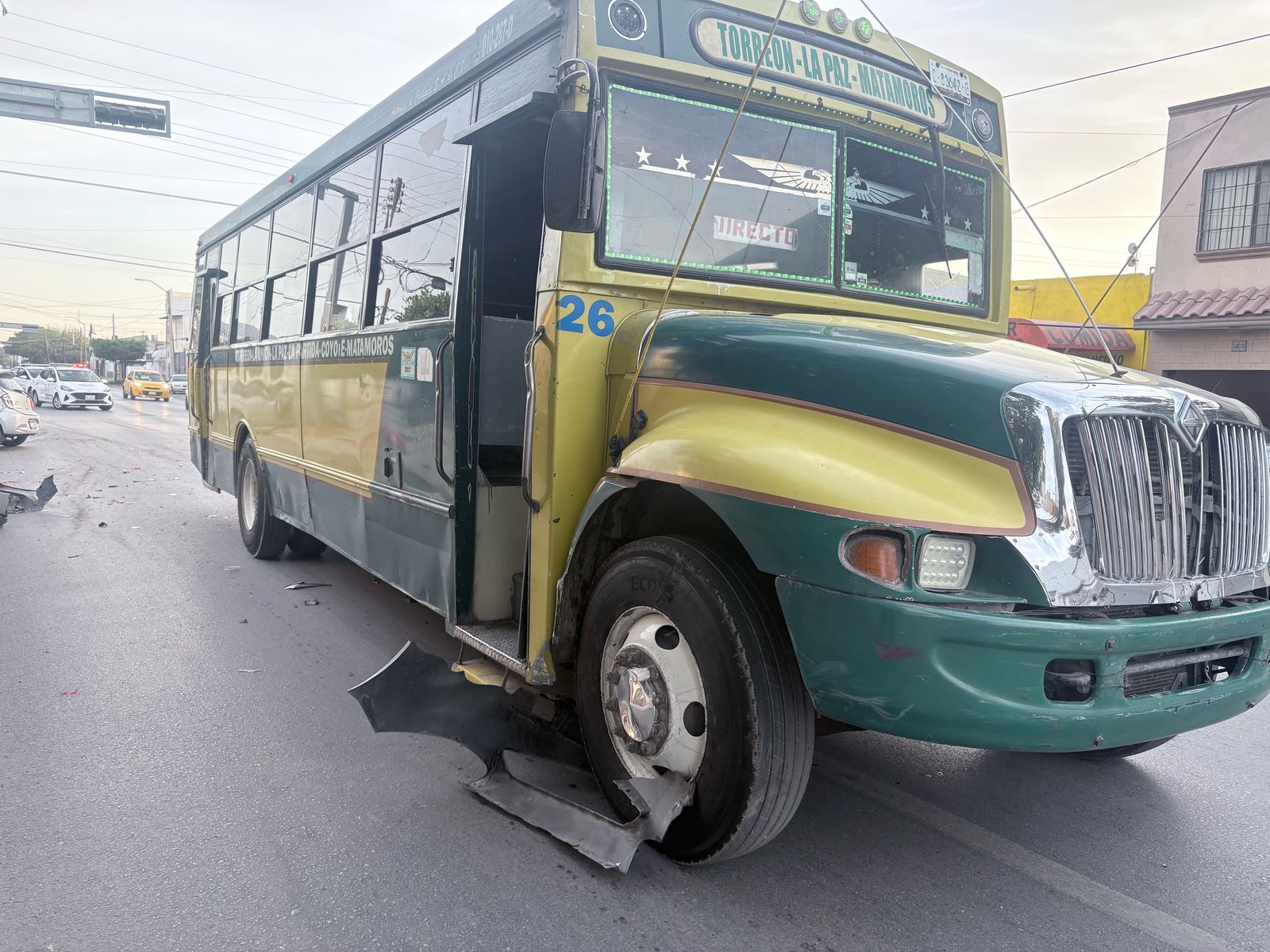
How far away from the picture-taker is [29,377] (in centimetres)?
3897

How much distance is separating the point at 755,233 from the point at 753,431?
119 cm

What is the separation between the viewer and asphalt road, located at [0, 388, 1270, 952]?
2799 millimetres

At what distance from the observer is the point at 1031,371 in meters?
2.78

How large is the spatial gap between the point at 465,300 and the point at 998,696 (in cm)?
274

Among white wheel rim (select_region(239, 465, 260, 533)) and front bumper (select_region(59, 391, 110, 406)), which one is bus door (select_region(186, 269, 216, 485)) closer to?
white wheel rim (select_region(239, 465, 260, 533))

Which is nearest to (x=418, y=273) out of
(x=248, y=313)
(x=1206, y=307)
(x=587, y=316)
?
(x=587, y=316)

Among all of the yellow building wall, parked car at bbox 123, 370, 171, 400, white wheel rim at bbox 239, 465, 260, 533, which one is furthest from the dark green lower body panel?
parked car at bbox 123, 370, 171, 400

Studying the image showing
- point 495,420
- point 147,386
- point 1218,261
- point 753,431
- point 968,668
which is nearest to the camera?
point 968,668

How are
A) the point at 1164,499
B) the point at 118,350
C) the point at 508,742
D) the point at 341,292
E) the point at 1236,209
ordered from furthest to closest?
the point at 118,350 < the point at 1236,209 < the point at 341,292 < the point at 508,742 < the point at 1164,499

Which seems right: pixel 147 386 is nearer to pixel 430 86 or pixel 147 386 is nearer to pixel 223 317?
pixel 223 317

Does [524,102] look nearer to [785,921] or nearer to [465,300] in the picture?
[465,300]

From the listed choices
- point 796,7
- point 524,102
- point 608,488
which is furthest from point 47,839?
point 796,7

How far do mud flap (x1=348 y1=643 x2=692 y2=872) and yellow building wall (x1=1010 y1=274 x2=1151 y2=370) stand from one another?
1889 centimetres

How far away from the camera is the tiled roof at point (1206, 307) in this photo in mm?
15297
